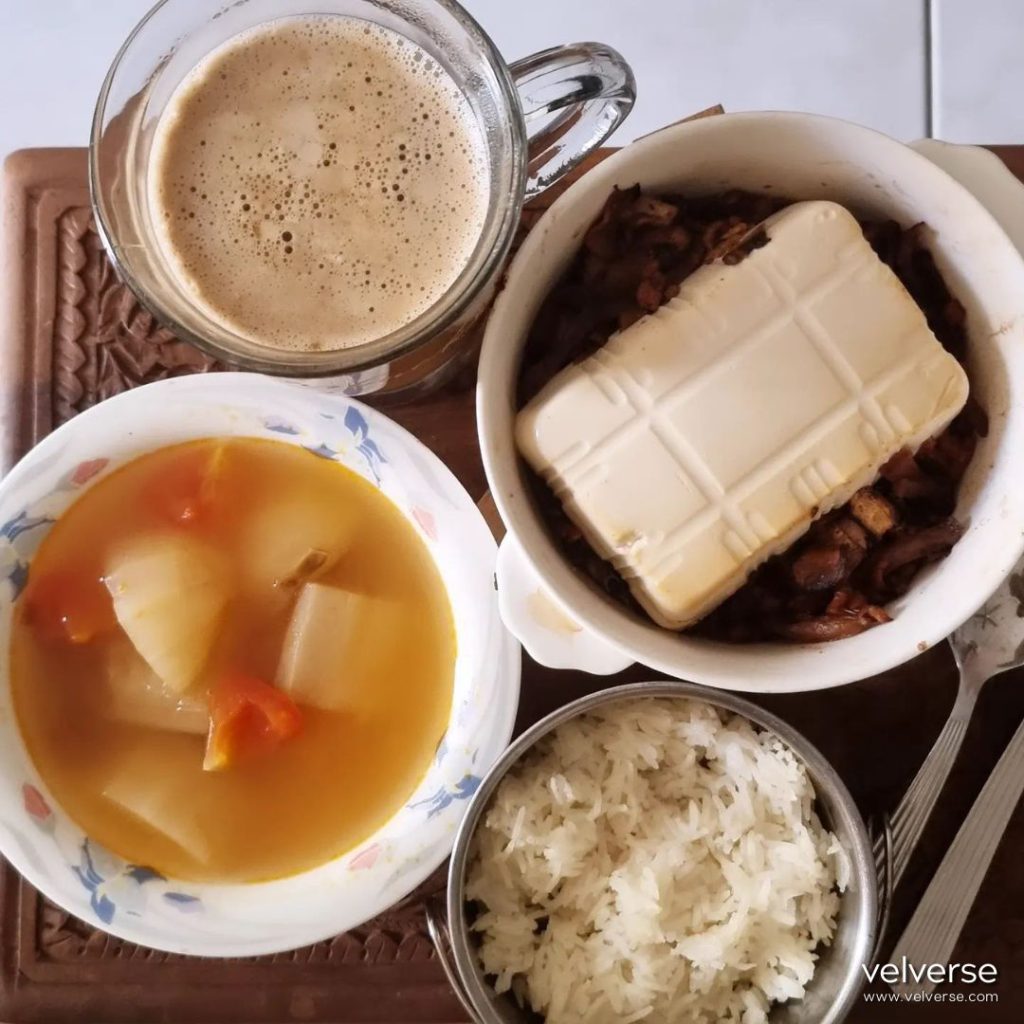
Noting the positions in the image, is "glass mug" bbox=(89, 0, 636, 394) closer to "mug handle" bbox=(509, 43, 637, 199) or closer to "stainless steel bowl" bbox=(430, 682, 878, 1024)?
"mug handle" bbox=(509, 43, 637, 199)

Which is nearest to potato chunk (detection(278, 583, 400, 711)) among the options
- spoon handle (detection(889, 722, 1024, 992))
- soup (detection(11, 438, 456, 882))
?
soup (detection(11, 438, 456, 882))

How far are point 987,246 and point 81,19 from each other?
3.53 feet

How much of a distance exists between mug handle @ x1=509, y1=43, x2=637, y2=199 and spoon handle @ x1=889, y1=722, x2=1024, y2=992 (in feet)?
2.30

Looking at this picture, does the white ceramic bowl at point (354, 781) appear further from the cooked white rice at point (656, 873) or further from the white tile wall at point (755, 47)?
the white tile wall at point (755, 47)

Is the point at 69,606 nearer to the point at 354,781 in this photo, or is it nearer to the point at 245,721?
the point at 245,721

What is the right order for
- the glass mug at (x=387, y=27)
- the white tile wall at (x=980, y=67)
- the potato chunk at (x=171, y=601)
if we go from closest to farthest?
the glass mug at (x=387, y=27), the potato chunk at (x=171, y=601), the white tile wall at (x=980, y=67)

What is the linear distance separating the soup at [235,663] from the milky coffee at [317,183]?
0.89 ft

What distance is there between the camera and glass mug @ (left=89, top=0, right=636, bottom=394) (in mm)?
818

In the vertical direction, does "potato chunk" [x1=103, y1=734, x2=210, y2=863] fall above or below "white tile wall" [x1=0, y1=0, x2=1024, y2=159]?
below

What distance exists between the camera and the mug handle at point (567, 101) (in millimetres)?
844

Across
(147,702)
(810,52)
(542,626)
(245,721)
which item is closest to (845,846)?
(542,626)

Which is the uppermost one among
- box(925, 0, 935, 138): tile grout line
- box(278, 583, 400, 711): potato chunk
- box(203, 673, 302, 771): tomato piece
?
box(925, 0, 935, 138): tile grout line

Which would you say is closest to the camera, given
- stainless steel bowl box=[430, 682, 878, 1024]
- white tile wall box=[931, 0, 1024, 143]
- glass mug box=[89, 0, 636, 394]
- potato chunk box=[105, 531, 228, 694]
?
glass mug box=[89, 0, 636, 394]

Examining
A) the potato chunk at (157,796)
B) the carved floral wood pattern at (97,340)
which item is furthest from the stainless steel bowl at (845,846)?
the carved floral wood pattern at (97,340)
